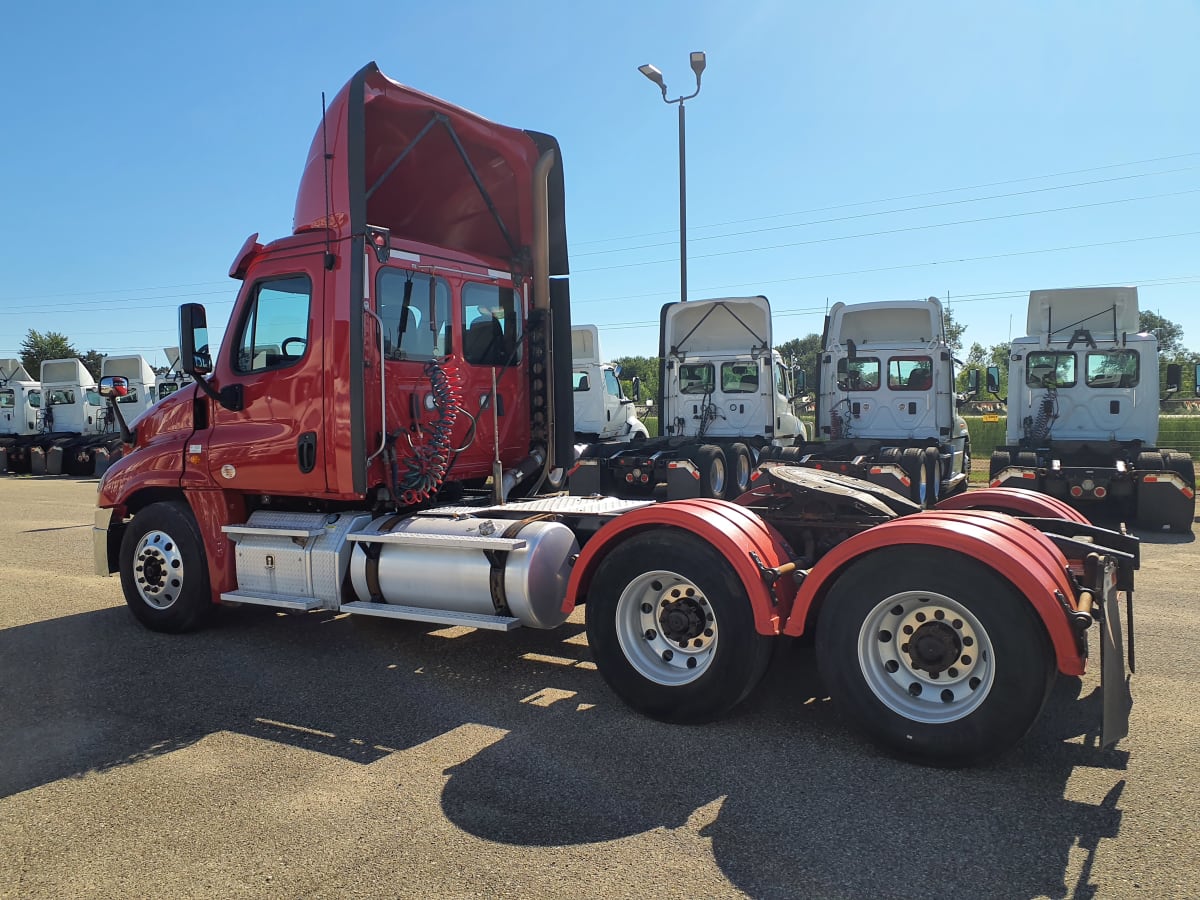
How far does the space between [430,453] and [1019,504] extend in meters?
3.94

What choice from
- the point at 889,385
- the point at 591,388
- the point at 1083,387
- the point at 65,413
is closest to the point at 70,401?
the point at 65,413

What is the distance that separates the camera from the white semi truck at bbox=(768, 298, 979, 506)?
14148mm

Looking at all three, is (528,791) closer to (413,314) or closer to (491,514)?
(491,514)

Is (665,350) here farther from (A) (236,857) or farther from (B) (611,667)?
(A) (236,857)

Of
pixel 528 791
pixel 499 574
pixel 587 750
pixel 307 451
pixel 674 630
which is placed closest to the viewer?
pixel 528 791

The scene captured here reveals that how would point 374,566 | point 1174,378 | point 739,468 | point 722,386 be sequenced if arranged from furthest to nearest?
1. point 722,386
2. point 739,468
3. point 1174,378
4. point 374,566

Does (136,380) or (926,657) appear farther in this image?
(136,380)

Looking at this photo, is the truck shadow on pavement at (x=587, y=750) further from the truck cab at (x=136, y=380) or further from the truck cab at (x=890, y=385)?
the truck cab at (x=136, y=380)

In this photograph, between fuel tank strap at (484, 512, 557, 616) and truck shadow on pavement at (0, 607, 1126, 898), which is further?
fuel tank strap at (484, 512, 557, 616)

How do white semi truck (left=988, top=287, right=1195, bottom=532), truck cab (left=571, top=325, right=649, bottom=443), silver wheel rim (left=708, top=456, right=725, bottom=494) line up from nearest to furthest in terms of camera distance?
white semi truck (left=988, top=287, right=1195, bottom=532) < silver wheel rim (left=708, top=456, right=725, bottom=494) < truck cab (left=571, top=325, right=649, bottom=443)

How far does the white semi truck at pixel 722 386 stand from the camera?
15188mm

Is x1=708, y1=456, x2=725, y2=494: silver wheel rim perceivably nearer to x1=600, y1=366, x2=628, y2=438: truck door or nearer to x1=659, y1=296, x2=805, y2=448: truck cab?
x1=659, y1=296, x2=805, y2=448: truck cab

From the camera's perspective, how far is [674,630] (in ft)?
15.0

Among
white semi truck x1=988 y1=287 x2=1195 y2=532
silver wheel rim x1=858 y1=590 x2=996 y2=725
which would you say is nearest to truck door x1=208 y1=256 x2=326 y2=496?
silver wheel rim x1=858 y1=590 x2=996 y2=725
